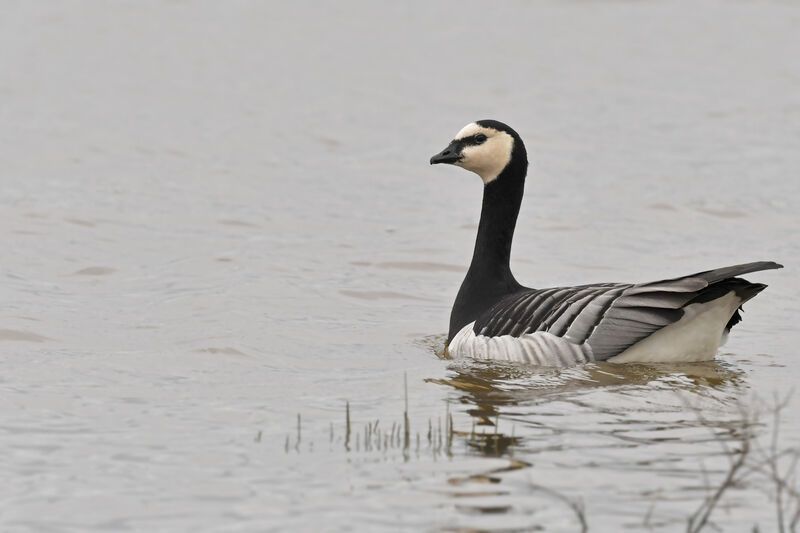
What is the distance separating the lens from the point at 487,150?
43.5ft

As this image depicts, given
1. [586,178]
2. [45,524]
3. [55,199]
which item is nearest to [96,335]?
[45,524]

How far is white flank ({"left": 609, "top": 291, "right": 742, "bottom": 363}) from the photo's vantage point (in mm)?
11766

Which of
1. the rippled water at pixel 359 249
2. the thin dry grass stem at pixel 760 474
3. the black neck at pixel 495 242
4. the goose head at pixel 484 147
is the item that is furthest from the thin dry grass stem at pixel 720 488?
the goose head at pixel 484 147

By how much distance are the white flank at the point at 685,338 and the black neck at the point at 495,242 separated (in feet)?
6.26

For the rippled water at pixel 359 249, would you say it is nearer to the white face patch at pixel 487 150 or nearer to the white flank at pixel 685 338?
the white flank at pixel 685 338

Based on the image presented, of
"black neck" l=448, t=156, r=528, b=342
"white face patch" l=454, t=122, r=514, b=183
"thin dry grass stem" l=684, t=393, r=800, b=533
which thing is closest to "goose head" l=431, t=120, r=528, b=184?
"white face patch" l=454, t=122, r=514, b=183

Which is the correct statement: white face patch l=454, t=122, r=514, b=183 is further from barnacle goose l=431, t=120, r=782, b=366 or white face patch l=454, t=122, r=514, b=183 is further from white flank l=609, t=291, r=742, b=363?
white flank l=609, t=291, r=742, b=363

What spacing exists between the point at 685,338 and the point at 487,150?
2.79 meters

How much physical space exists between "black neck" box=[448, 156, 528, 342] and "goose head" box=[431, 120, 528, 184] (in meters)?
0.11

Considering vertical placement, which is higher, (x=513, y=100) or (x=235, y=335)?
(x=513, y=100)

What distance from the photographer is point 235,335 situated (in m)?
13.7

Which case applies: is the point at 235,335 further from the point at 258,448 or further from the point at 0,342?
the point at 258,448

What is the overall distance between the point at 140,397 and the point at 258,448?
213cm

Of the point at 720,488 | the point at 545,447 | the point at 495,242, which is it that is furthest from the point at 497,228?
the point at 720,488
